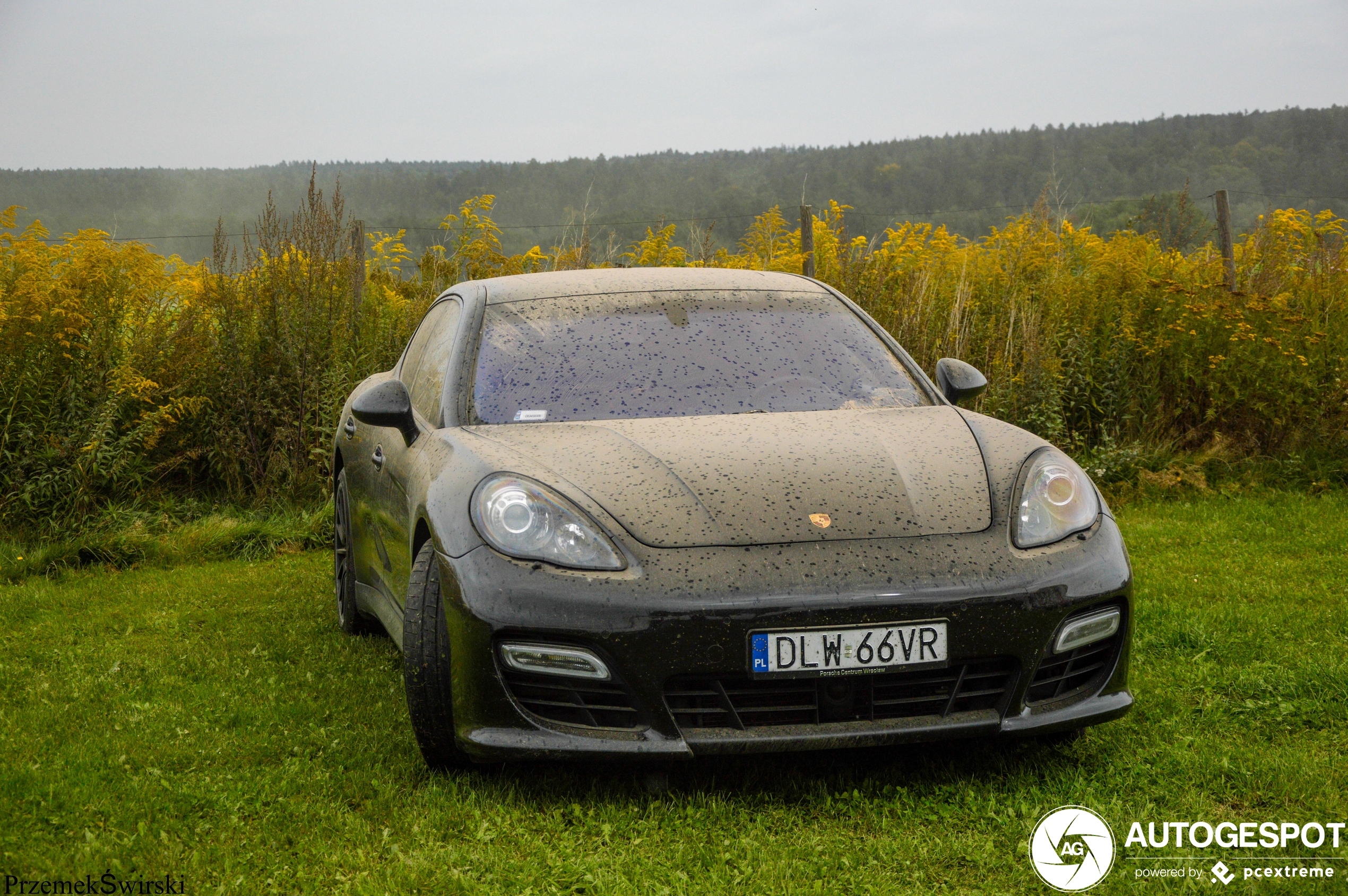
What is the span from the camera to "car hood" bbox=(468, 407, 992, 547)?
301cm

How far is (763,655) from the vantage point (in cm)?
282

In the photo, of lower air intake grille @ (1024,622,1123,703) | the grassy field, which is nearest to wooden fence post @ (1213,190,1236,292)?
the grassy field

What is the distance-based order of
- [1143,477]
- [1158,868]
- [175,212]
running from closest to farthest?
[1158,868]
[1143,477]
[175,212]

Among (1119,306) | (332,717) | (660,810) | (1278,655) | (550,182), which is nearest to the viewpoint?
(660,810)

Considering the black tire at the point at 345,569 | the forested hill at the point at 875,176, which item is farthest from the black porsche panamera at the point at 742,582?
the forested hill at the point at 875,176

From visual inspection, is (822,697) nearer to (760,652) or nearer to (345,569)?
(760,652)

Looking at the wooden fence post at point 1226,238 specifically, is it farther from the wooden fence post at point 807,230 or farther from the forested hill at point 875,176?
the forested hill at point 875,176

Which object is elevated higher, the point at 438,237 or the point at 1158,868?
the point at 438,237

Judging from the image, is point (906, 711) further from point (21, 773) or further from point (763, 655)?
point (21, 773)

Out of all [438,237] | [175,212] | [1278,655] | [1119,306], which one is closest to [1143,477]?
[1119,306]

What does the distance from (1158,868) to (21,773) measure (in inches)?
117


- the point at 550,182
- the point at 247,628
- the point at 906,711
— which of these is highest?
the point at 550,182

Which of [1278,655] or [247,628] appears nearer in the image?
[1278,655]

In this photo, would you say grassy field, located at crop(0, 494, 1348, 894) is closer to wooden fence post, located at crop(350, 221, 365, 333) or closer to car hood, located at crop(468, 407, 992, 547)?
car hood, located at crop(468, 407, 992, 547)
